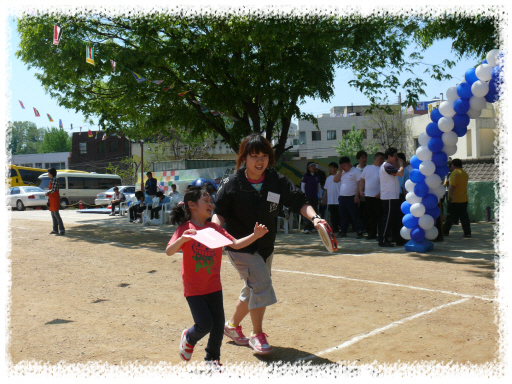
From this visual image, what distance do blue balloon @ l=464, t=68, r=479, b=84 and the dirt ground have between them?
2.97m

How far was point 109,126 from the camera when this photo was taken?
18.5m

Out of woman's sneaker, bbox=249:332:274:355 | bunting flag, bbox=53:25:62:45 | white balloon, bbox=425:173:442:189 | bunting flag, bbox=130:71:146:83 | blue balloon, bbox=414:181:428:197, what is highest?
bunting flag, bbox=53:25:62:45

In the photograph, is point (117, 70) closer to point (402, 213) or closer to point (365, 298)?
point (402, 213)

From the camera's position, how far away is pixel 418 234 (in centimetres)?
910

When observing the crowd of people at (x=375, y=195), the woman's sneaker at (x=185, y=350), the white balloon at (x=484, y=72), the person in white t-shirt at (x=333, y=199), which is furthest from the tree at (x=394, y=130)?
the woman's sneaker at (x=185, y=350)

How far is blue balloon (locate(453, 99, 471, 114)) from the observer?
8555mm

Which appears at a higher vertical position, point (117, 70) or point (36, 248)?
point (117, 70)

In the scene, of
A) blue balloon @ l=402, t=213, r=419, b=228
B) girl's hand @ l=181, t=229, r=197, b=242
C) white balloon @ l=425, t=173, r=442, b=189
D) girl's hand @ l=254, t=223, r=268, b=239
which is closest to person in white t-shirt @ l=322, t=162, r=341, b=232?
blue balloon @ l=402, t=213, r=419, b=228

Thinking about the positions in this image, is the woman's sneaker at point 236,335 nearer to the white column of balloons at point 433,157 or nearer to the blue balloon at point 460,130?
the white column of balloons at point 433,157

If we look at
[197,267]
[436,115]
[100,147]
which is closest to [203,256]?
[197,267]

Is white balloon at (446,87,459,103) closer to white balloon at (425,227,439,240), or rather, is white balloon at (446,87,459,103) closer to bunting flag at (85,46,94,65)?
white balloon at (425,227,439,240)

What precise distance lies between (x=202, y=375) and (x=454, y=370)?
69.9 inches

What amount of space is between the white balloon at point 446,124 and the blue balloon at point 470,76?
74 cm

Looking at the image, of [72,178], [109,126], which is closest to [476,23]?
[109,126]
